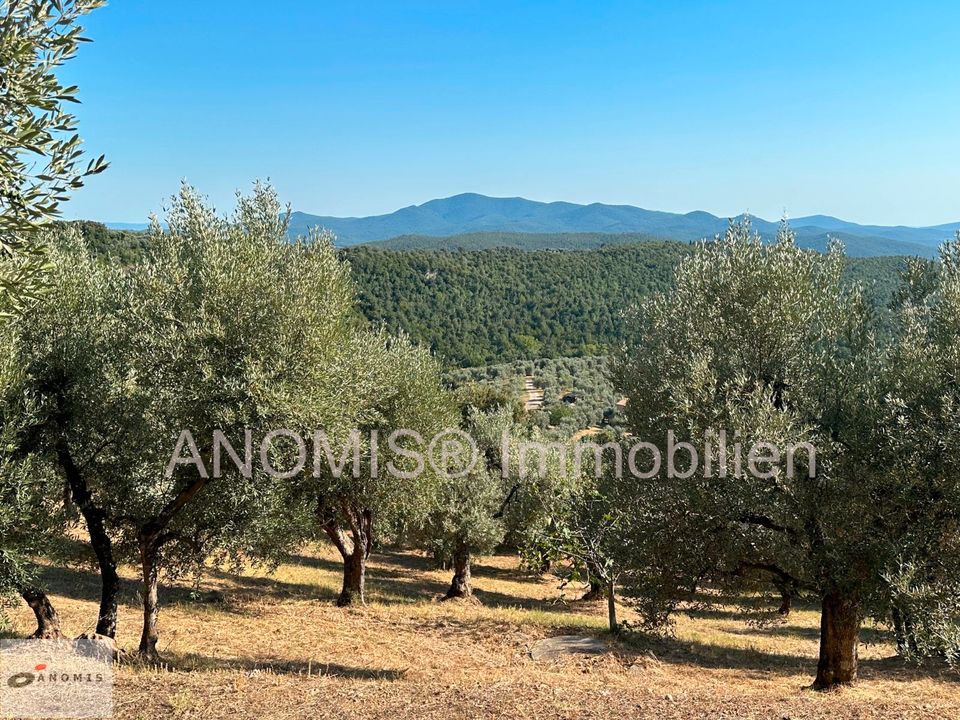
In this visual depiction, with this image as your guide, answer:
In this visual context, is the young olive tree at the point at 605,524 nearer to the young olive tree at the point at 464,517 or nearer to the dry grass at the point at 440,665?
the dry grass at the point at 440,665

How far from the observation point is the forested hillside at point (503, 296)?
11144 centimetres

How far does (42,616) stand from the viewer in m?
15.1

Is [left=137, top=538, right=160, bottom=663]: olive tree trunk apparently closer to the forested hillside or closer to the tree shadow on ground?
the tree shadow on ground

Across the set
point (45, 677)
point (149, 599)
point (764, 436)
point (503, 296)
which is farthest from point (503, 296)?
point (45, 677)

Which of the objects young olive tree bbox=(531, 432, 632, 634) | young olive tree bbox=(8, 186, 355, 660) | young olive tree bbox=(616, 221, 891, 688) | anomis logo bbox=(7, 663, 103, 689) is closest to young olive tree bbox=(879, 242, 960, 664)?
young olive tree bbox=(616, 221, 891, 688)

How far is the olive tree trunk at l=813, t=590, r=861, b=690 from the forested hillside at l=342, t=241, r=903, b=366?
3504 inches

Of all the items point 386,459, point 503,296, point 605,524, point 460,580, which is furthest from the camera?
point 503,296

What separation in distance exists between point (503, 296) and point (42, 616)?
119523 millimetres

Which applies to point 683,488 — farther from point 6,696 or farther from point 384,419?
point 6,696

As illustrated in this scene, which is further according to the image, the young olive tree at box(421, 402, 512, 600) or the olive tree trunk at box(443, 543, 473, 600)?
the young olive tree at box(421, 402, 512, 600)

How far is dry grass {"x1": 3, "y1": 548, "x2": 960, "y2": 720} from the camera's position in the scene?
1159cm

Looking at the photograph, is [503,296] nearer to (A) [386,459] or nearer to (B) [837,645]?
(A) [386,459]

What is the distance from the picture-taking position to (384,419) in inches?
855

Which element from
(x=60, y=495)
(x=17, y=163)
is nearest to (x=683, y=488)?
(x=17, y=163)
